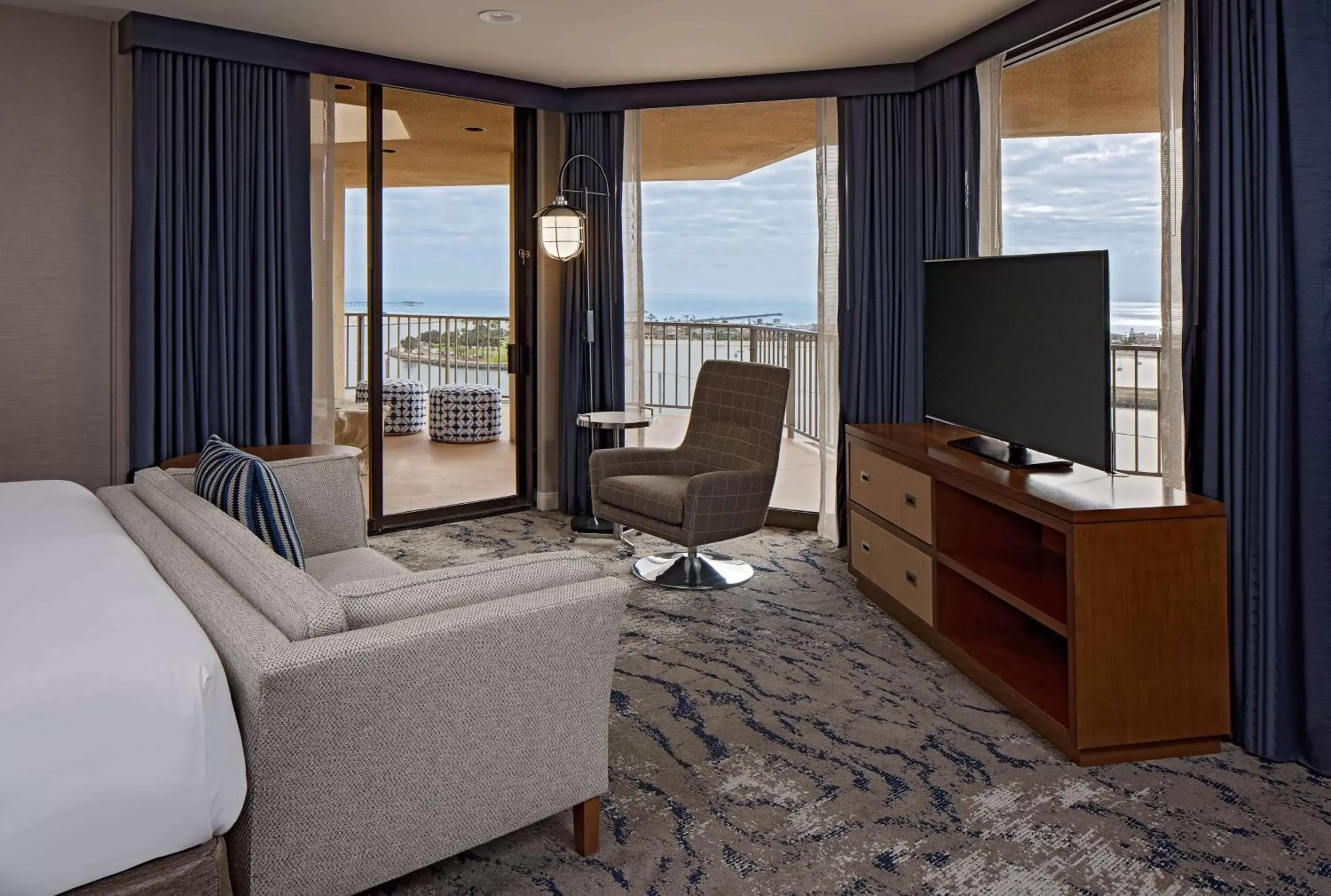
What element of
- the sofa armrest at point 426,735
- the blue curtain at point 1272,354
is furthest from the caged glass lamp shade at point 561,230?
the sofa armrest at point 426,735

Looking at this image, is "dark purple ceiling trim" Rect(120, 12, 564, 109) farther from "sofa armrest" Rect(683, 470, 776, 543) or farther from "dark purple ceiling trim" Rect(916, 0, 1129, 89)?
"sofa armrest" Rect(683, 470, 776, 543)

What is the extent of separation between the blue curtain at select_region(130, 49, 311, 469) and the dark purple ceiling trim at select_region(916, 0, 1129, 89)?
3003mm

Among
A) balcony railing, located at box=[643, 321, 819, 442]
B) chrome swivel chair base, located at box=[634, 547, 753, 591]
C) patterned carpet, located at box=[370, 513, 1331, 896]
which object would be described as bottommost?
patterned carpet, located at box=[370, 513, 1331, 896]

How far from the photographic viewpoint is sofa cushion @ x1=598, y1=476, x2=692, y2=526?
166 inches

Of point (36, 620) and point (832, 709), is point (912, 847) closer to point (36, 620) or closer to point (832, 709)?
point (832, 709)

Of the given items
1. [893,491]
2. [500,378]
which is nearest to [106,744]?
[893,491]

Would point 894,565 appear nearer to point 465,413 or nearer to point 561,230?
point 561,230

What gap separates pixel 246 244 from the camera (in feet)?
15.2

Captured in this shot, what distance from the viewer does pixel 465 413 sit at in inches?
230

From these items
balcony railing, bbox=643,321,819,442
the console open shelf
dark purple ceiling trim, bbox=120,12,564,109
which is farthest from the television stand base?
Answer: dark purple ceiling trim, bbox=120,12,564,109

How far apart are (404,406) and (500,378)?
0.63 meters

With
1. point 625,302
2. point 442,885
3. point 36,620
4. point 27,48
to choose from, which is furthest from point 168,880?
point 625,302

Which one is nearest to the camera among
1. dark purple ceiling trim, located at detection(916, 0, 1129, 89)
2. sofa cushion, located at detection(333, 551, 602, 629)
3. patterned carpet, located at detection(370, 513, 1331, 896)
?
sofa cushion, located at detection(333, 551, 602, 629)

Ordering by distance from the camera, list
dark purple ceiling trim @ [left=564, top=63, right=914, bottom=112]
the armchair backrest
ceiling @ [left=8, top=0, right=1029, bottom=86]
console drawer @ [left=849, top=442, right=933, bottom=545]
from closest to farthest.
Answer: console drawer @ [left=849, top=442, right=933, bottom=545] < ceiling @ [left=8, top=0, right=1029, bottom=86] < the armchair backrest < dark purple ceiling trim @ [left=564, top=63, right=914, bottom=112]
